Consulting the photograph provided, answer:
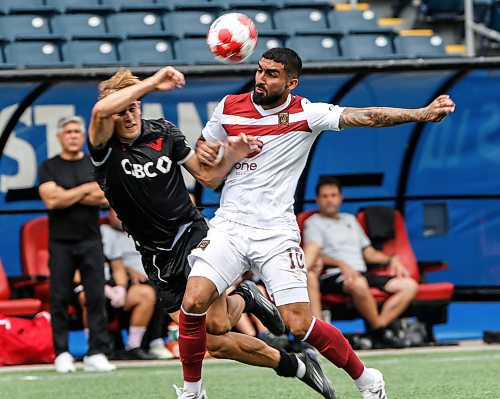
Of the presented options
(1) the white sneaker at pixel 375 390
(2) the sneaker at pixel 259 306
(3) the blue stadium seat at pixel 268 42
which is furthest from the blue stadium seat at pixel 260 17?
(1) the white sneaker at pixel 375 390

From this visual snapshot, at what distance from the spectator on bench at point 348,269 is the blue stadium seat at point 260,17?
2.75 meters

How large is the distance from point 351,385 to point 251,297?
4.32ft

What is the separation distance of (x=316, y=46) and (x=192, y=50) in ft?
4.61

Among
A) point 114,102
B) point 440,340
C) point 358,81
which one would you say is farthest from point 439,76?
point 114,102

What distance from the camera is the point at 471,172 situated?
1250 cm

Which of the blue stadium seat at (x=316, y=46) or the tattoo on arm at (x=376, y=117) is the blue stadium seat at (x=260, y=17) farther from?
the tattoo on arm at (x=376, y=117)

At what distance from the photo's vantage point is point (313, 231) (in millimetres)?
11477

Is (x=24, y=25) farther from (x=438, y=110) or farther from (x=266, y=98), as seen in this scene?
(x=438, y=110)

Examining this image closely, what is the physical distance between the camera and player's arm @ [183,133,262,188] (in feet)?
20.9

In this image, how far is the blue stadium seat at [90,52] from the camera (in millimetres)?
12539

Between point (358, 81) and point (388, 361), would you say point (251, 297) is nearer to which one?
point (388, 361)

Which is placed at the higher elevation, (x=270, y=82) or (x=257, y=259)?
(x=270, y=82)

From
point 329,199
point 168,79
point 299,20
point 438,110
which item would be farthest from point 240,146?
point 299,20

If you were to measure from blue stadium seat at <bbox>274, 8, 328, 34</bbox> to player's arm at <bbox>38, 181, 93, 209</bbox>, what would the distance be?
4.72 m
